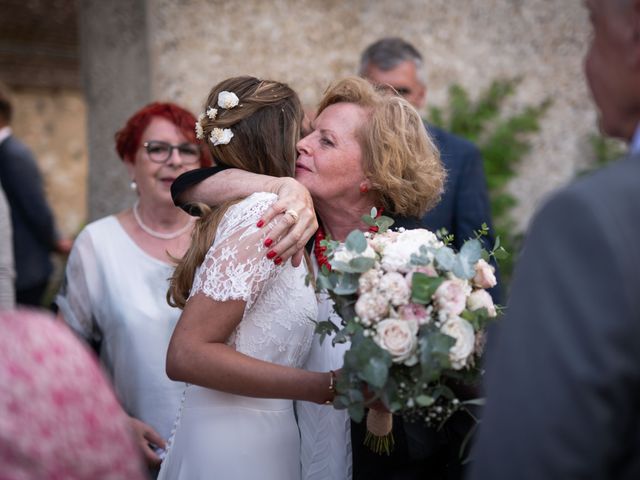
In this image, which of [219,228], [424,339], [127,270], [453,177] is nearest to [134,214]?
[127,270]

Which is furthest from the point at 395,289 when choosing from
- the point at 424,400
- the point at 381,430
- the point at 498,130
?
the point at 498,130

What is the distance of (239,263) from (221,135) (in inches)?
22.0

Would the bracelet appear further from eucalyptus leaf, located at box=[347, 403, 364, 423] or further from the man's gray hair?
the man's gray hair

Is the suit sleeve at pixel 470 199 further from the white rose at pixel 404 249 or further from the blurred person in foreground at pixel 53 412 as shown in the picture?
the blurred person in foreground at pixel 53 412

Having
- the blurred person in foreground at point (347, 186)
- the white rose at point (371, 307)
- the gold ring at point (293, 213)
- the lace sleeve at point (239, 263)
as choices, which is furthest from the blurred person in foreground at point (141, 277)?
the white rose at point (371, 307)

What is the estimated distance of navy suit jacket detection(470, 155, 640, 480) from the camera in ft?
4.15

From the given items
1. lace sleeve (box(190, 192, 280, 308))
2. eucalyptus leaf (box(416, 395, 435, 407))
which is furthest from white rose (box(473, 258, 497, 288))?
lace sleeve (box(190, 192, 280, 308))

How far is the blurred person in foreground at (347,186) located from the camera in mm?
2709

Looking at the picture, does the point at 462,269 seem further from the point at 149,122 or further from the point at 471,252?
the point at 149,122

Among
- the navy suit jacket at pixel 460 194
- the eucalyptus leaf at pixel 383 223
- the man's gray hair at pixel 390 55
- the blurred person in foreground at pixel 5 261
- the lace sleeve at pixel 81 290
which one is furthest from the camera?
the man's gray hair at pixel 390 55

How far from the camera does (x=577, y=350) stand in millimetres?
1275

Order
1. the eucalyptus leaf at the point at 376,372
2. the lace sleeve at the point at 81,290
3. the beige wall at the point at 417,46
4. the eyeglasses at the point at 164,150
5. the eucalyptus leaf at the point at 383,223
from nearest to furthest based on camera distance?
the eucalyptus leaf at the point at 376,372, the eucalyptus leaf at the point at 383,223, the lace sleeve at the point at 81,290, the eyeglasses at the point at 164,150, the beige wall at the point at 417,46

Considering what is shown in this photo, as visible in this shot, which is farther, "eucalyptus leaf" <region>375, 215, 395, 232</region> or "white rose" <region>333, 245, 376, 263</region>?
"eucalyptus leaf" <region>375, 215, 395, 232</region>

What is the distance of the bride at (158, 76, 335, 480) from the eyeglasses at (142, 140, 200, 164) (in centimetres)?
98
